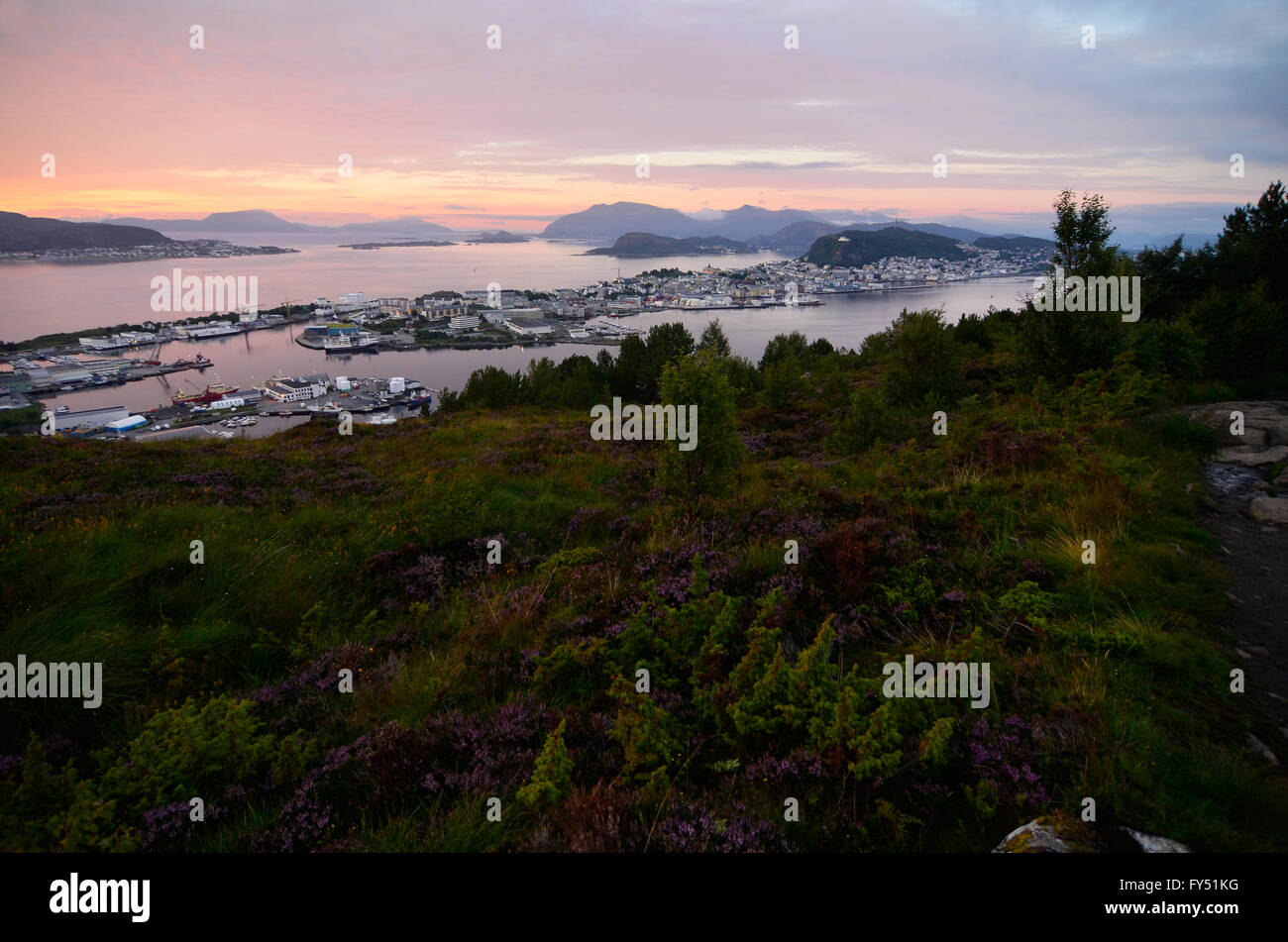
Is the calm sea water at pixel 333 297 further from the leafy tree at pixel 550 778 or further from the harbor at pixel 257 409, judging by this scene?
the leafy tree at pixel 550 778

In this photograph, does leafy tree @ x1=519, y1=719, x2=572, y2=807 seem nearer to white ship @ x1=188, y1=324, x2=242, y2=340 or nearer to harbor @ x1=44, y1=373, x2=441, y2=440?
harbor @ x1=44, y1=373, x2=441, y2=440

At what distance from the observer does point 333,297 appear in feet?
320

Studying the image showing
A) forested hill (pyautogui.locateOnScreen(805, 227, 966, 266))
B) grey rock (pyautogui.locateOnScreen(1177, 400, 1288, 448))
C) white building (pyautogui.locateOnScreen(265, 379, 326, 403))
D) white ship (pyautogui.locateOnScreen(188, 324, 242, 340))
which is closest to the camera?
grey rock (pyautogui.locateOnScreen(1177, 400, 1288, 448))

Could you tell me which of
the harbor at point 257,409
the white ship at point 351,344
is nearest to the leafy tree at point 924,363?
the harbor at point 257,409

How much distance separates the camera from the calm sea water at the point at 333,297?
53.4m

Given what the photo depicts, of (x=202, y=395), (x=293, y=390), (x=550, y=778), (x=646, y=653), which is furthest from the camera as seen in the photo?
(x=293, y=390)

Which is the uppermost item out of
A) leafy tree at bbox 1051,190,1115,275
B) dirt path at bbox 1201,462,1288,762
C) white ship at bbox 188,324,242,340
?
white ship at bbox 188,324,242,340

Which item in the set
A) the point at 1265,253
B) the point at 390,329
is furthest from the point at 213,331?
the point at 1265,253

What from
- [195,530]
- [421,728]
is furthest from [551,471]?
[421,728]

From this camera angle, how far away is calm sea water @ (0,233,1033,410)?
53.4 m

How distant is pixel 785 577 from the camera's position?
4.85 meters

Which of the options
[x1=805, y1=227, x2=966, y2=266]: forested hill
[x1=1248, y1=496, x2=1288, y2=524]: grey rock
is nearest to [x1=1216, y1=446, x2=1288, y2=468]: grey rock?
[x1=1248, y1=496, x2=1288, y2=524]: grey rock

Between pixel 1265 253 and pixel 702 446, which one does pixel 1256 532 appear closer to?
pixel 702 446

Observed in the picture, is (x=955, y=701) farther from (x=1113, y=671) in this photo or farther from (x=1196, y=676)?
(x=1196, y=676)
